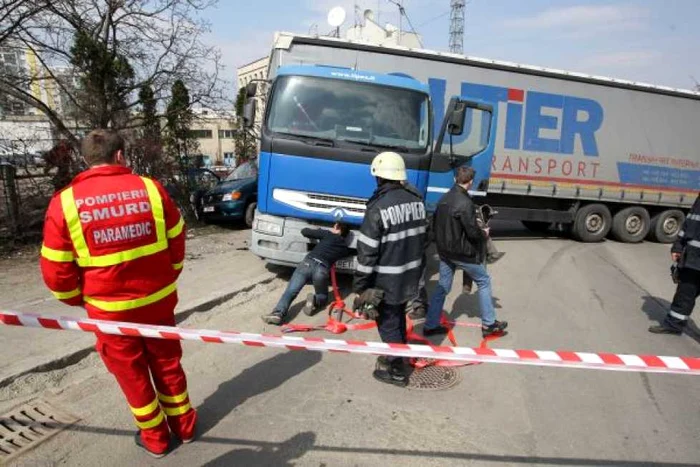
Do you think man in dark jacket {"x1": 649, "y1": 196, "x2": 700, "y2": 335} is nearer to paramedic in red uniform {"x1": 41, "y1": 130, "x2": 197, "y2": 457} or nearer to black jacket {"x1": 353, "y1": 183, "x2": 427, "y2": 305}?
black jacket {"x1": 353, "y1": 183, "x2": 427, "y2": 305}

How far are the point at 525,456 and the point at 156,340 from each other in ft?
7.76

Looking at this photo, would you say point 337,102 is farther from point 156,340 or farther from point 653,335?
point 653,335

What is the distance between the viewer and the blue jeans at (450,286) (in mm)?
4672

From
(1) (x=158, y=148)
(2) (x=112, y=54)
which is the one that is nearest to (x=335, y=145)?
(1) (x=158, y=148)

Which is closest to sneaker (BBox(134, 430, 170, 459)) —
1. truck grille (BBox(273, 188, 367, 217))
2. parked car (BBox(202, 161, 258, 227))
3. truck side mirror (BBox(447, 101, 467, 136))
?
truck grille (BBox(273, 188, 367, 217))

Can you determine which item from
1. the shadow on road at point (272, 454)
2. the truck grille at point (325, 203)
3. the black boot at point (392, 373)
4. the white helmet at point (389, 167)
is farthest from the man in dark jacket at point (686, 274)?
the shadow on road at point (272, 454)

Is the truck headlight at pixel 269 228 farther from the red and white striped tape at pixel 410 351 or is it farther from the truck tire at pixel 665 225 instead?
the truck tire at pixel 665 225

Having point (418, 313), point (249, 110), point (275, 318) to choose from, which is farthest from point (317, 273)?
point (249, 110)

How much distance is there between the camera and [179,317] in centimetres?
509

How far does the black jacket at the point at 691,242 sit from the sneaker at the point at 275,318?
4241mm

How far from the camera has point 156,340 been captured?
2.76 m

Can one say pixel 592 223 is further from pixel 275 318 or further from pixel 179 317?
pixel 179 317

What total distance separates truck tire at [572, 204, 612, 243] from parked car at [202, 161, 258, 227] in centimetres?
742

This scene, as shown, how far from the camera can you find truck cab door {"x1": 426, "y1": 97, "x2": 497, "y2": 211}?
6.35 m
